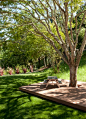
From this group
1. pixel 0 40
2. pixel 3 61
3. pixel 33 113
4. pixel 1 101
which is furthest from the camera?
pixel 3 61

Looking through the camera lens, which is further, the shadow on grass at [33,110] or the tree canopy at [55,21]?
the tree canopy at [55,21]

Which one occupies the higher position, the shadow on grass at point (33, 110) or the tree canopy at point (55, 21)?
the tree canopy at point (55, 21)

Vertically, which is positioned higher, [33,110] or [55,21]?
[55,21]

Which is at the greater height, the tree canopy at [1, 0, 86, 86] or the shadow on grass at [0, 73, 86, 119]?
the tree canopy at [1, 0, 86, 86]

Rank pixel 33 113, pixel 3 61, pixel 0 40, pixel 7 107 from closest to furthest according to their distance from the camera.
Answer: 1. pixel 33 113
2. pixel 7 107
3. pixel 0 40
4. pixel 3 61

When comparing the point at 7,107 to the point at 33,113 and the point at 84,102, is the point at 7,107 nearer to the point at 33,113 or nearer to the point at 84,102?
the point at 33,113

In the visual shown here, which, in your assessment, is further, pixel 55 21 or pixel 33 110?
pixel 55 21

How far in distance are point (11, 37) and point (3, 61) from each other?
60.5 ft

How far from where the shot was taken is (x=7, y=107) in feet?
15.3

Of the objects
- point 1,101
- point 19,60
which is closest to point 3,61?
point 19,60

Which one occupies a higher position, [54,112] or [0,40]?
[0,40]

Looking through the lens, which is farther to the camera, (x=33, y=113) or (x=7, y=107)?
(x=7, y=107)

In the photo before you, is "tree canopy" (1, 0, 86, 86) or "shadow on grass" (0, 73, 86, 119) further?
"tree canopy" (1, 0, 86, 86)

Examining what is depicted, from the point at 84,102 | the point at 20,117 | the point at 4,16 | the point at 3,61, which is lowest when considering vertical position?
the point at 20,117
